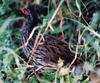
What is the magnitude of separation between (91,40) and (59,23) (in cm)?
17

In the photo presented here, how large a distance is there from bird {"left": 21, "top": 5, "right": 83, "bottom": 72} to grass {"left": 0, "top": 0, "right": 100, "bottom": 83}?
A: 1.0 inches

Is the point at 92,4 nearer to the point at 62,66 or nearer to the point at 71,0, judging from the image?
the point at 71,0

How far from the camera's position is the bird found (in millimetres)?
1832

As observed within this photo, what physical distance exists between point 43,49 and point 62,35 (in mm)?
107

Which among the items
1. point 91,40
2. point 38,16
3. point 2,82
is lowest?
point 2,82

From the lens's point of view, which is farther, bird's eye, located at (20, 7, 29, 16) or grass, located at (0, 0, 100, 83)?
bird's eye, located at (20, 7, 29, 16)

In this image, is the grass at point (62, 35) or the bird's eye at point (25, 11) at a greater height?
the bird's eye at point (25, 11)

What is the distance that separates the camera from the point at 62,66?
5.92ft

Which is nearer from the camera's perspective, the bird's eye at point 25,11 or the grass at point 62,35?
the grass at point 62,35

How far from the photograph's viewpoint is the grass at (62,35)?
1.79 m

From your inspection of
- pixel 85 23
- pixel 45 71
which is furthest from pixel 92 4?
pixel 45 71

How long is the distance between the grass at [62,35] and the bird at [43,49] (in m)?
0.03

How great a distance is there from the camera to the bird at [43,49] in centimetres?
183

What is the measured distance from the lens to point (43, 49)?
187 centimetres
